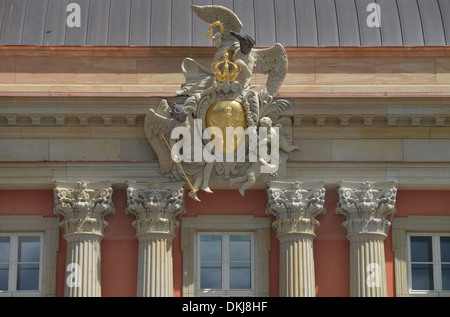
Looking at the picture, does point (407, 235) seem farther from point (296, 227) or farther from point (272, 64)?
point (272, 64)

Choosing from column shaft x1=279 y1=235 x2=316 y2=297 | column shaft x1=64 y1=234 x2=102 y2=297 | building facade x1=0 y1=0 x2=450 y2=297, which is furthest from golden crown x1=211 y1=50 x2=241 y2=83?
column shaft x1=64 y1=234 x2=102 y2=297

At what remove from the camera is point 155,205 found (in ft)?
129

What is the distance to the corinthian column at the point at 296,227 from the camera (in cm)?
3912

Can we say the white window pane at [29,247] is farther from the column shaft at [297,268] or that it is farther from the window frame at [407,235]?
the window frame at [407,235]

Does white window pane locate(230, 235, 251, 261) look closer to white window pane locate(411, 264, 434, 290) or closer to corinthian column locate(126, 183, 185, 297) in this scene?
corinthian column locate(126, 183, 185, 297)

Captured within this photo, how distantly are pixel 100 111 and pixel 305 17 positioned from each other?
230 inches

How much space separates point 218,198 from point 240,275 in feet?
5.99

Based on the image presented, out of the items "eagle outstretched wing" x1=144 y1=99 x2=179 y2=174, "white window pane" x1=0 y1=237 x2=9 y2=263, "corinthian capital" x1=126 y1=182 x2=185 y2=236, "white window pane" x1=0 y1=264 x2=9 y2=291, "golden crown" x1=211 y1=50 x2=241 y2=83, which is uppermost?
"golden crown" x1=211 y1=50 x2=241 y2=83

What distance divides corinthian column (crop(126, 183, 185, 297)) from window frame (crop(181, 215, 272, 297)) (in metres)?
0.48

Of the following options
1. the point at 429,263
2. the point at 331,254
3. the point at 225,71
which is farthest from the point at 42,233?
the point at 429,263

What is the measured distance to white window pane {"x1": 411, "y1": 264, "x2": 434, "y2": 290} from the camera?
40062 mm

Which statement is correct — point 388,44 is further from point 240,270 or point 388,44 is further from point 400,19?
point 240,270

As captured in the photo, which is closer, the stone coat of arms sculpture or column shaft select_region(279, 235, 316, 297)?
column shaft select_region(279, 235, 316, 297)

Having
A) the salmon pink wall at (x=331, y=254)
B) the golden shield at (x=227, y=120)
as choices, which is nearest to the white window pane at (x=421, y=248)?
the salmon pink wall at (x=331, y=254)
